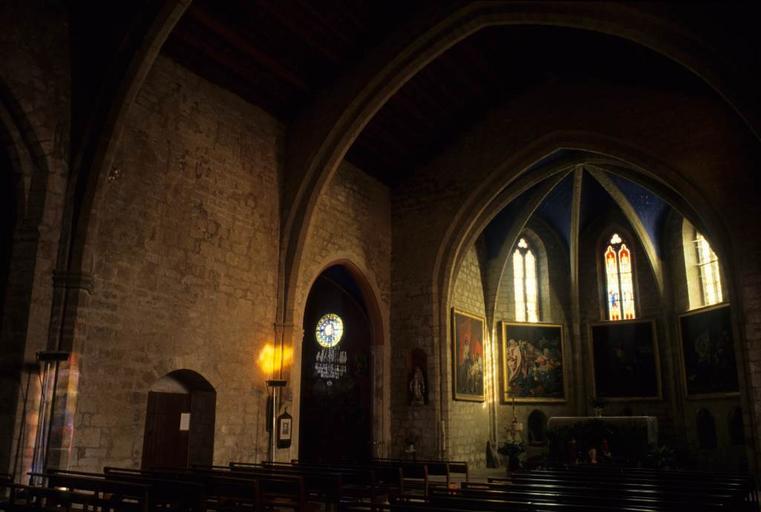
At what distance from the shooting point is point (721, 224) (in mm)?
13352

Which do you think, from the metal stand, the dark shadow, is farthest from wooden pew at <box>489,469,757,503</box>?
the dark shadow

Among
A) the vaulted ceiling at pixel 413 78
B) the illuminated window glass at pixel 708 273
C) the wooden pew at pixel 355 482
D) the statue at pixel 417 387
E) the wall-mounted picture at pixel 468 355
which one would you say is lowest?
the wooden pew at pixel 355 482

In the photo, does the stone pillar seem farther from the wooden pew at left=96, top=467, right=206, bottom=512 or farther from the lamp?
the lamp

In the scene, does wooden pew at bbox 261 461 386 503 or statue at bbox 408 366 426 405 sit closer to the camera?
wooden pew at bbox 261 461 386 503

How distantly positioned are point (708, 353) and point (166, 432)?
1360 centimetres

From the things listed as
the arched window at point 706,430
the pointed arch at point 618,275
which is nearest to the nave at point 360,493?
the arched window at point 706,430

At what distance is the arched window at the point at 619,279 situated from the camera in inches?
791

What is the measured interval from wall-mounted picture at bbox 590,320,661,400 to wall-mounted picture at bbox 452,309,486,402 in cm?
374

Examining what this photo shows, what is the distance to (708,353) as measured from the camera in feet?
56.4

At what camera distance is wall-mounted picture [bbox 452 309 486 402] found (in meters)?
17.2

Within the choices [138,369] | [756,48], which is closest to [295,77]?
[138,369]

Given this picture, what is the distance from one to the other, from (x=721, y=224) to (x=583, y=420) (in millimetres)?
6145

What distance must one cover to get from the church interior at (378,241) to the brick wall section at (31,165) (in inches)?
1.3

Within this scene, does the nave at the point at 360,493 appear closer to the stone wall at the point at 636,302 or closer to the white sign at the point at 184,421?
the white sign at the point at 184,421
